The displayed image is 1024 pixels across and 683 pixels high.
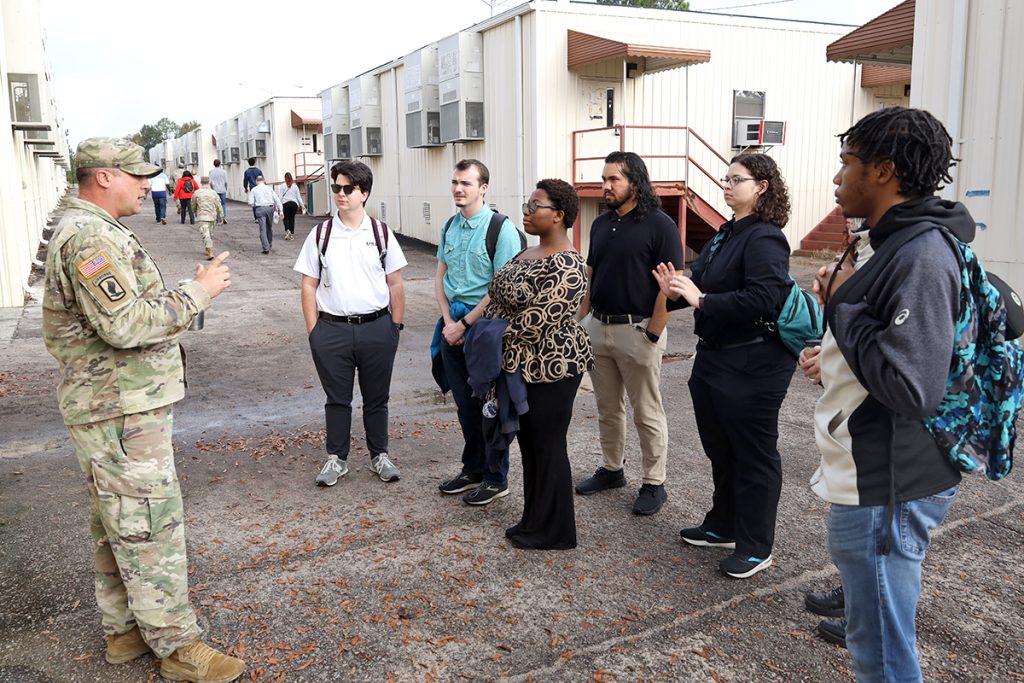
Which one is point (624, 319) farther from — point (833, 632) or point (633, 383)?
point (833, 632)

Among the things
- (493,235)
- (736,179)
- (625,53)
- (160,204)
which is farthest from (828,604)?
(160,204)

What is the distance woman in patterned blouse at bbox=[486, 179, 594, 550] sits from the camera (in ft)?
12.6

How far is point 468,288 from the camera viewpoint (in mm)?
4777

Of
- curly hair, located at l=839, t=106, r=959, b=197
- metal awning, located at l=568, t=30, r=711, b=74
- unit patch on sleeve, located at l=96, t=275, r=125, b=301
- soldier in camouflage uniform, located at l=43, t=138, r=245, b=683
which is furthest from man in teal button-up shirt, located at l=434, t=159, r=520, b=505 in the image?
metal awning, located at l=568, t=30, r=711, b=74

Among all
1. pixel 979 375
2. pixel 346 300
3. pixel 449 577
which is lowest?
pixel 449 577

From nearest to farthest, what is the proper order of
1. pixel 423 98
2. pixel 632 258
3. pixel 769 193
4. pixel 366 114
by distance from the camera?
1. pixel 769 193
2. pixel 632 258
3. pixel 423 98
4. pixel 366 114

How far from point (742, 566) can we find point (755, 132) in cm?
1542

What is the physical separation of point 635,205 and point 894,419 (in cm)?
251

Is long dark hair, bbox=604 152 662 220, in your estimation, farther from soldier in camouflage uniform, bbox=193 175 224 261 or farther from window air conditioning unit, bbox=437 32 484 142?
soldier in camouflage uniform, bbox=193 175 224 261

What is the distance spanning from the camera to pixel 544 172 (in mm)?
15594

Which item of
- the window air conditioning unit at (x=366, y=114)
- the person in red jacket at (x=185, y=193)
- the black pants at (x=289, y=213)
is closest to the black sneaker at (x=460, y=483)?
the black pants at (x=289, y=213)

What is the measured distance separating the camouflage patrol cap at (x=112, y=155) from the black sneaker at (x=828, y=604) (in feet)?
10.5

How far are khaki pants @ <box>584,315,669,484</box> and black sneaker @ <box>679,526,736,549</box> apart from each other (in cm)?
48

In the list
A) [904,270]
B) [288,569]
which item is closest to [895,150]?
[904,270]
